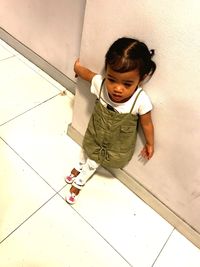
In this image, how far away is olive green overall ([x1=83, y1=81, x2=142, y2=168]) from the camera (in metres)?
0.95

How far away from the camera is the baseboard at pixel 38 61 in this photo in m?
1.55

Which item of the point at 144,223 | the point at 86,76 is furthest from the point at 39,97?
the point at 144,223

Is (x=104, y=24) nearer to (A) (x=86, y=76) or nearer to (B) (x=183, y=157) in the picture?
(A) (x=86, y=76)

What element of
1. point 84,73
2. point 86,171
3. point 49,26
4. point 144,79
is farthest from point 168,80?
point 49,26

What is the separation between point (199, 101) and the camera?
795mm

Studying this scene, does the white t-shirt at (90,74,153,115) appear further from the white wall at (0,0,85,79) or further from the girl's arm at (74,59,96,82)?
the white wall at (0,0,85,79)

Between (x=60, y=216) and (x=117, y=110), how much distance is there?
1.49ft

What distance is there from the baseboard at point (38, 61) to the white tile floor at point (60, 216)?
0.27 m

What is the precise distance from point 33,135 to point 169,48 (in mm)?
755

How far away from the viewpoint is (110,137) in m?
0.99

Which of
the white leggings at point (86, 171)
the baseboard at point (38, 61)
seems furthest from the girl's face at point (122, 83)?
the baseboard at point (38, 61)

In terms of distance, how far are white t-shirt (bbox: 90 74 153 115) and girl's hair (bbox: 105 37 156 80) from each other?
0.10 metres

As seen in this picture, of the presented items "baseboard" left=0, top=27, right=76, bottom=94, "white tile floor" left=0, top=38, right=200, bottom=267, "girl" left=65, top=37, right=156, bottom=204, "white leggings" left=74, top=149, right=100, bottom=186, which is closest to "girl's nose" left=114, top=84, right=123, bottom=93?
"girl" left=65, top=37, right=156, bottom=204

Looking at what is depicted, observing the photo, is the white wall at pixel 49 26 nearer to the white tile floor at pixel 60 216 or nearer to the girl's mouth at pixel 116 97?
the white tile floor at pixel 60 216
